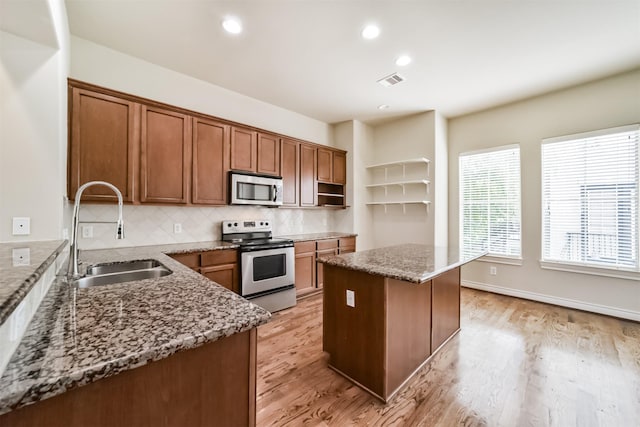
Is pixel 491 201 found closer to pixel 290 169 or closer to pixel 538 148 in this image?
pixel 538 148

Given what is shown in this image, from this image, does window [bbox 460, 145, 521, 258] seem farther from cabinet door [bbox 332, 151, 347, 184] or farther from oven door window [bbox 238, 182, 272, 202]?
oven door window [bbox 238, 182, 272, 202]

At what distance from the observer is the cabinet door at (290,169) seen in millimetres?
3821

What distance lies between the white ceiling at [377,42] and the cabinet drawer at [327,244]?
2158mm

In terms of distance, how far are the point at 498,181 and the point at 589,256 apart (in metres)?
1.43

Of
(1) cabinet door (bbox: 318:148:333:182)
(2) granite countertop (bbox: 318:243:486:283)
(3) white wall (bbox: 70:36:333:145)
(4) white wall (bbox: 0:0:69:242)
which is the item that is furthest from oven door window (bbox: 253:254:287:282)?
(3) white wall (bbox: 70:36:333:145)

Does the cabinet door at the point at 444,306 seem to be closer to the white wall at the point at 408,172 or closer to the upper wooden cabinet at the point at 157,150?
the white wall at the point at 408,172

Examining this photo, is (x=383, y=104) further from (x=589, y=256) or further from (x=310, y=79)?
(x=589, y=256)

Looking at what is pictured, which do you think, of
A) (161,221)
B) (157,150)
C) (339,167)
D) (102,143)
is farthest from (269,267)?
(339,167)

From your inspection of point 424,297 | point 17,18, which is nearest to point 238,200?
point 17,18

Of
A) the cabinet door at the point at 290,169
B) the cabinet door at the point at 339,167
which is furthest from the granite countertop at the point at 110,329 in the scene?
the cabinet door at the point at 339,167

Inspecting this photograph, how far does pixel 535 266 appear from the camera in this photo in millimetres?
3654

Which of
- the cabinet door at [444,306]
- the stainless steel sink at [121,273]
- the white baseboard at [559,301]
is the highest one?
the stainless steel sink at [121,273]

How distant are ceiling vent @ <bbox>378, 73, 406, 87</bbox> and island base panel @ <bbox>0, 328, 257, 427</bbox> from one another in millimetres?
3243

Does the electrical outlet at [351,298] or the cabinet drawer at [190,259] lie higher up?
the cabinet drawer at [190,259]
